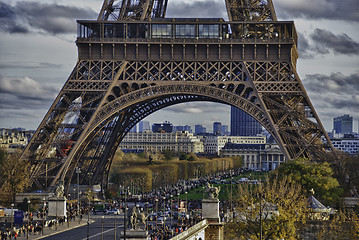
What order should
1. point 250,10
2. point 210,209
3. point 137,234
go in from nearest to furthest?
1. point 137,234
2. point 210,209
3. point 250,10

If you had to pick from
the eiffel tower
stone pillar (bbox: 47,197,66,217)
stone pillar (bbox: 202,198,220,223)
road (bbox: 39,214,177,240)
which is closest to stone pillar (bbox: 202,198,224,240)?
stone pillar (bbox: 202,198,220,223)

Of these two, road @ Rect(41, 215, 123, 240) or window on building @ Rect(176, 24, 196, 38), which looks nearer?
road @ Rect(41, 215, 123, 240)

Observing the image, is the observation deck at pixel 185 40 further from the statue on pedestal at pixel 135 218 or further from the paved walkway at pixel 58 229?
the statue on pedestal at pixel 135 218

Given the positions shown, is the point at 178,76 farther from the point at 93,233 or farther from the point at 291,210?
the point at 291,210

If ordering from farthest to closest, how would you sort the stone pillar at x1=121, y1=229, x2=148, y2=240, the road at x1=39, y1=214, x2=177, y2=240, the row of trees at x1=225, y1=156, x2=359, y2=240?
the road at x1=39, y1=214, x2=177, y2=240
the row of trees at x1=225, y1=156, x2=359, y2=240
the stone pillar at x1=121, y1=229, x2=148, y2=240

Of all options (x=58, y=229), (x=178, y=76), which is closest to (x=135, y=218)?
(x=58, y=229)

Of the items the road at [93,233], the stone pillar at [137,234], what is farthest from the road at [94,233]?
the stone pillar at [137,234]

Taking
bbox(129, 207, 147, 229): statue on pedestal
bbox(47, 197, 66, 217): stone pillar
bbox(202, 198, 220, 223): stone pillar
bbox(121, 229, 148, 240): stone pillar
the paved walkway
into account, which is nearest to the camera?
bbox(121, 229, 148, 240): stone pillar

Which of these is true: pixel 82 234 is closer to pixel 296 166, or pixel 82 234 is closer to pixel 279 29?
pixel 296 166

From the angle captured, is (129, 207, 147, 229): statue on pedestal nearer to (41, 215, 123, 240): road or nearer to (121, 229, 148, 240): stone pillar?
(121, 229, 148, 240): stone pillar
